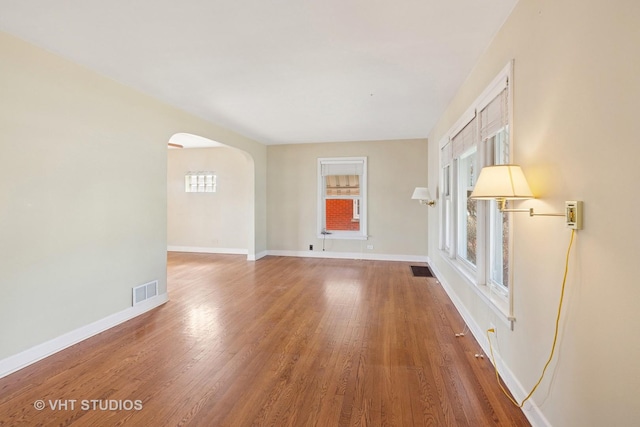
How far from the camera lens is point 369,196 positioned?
6.58m

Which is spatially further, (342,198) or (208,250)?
(208,250)

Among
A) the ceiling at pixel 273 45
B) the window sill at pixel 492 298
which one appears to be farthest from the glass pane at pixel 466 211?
the ceiling at pixel 273 45

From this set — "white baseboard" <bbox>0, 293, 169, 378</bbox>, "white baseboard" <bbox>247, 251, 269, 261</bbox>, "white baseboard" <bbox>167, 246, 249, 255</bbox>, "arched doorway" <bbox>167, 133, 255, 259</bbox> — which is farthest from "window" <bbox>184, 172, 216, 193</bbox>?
"white baseboard" <bbox>0, 293, 169, 378</bbox>

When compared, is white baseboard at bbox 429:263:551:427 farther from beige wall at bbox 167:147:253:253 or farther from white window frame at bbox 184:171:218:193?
white window frame at bbox 184:171:218:193

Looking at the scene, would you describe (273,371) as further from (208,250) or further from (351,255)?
(208,250)

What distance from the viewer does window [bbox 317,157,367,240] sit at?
21.9 ft

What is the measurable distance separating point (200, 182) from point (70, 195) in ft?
15.8

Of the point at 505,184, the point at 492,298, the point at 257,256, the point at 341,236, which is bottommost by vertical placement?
the point at 257,256

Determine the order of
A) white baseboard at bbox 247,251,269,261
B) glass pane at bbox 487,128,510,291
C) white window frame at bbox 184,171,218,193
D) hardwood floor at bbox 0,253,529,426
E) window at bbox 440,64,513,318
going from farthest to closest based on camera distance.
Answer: white window frame at bbox 184,171,218,193, white baseboard at bbox 247,251,269,261, glass pane at bbox 487,128,510,291, window at bbox 440,64,513,318, hardwood floor at bbox 0,253,529,426

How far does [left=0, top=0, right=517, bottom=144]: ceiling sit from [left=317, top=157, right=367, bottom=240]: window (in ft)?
8.91

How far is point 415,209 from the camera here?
252 inches

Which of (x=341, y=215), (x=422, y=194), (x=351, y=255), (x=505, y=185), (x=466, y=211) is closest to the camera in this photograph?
(x=505, y=185)

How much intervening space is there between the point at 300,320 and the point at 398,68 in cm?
277

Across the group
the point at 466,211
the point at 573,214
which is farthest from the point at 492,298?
the point at 466,211
